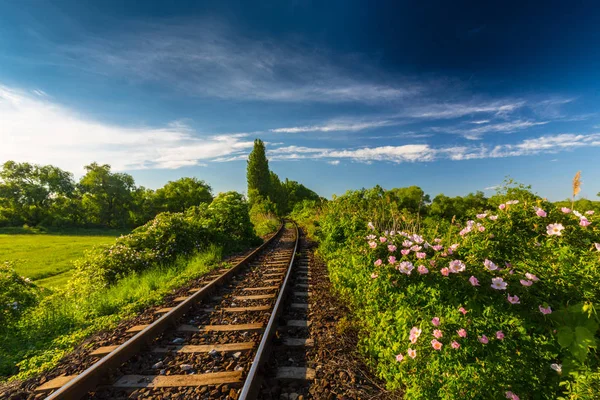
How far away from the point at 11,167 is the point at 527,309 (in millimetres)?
70651

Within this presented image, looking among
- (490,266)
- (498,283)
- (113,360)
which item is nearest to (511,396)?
(498,283)

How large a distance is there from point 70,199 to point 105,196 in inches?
210

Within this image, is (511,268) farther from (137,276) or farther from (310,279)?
(137,276)

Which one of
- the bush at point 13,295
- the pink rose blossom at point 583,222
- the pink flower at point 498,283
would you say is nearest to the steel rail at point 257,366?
the pink flower at point 498,283

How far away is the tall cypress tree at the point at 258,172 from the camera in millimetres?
Answer: 49094

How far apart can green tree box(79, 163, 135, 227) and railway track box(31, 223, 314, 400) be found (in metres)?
55.2

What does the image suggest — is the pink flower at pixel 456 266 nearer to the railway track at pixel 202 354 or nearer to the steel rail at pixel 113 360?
the railway track at pixel 202 354

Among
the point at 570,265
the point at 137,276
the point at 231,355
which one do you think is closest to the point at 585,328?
the point at 570,265

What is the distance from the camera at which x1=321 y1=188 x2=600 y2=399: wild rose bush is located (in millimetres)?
2043

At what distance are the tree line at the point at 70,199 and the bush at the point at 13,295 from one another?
48.9 meters

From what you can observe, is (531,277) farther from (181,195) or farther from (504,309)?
(181,195)

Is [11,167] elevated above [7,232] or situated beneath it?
elevated above

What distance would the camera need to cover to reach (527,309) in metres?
2.27

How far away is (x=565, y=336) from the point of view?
1.88 m
